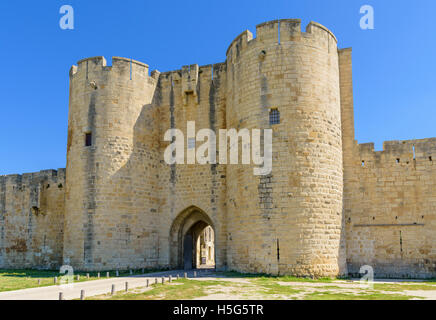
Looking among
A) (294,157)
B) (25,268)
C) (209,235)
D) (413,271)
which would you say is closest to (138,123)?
→ (294,157)

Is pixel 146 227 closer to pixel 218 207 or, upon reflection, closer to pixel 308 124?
pixel 218 207

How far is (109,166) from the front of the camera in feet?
56.8

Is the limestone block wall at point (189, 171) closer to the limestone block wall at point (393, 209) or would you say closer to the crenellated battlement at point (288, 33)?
the crenellated battlement at point (288, 33)

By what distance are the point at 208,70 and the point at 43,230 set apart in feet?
35.5

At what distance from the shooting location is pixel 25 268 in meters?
20.7

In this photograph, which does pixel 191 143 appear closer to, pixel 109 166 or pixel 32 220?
pixel 109 166

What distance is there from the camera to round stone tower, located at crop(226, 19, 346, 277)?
14055 mm

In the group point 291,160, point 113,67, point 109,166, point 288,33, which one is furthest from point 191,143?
point 288,33

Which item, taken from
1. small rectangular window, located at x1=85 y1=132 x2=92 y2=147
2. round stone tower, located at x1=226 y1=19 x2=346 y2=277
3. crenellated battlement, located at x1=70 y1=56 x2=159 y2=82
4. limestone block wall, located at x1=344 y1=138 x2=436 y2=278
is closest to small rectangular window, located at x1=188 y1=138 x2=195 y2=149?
round stone tower, located at x1=226 y1=19 x2=346 y2=277

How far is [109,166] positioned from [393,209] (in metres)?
10.9

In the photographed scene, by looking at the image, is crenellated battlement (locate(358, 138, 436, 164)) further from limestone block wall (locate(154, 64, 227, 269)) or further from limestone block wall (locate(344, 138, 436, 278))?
limestone block wall (locate(154, 64, 227, 269))

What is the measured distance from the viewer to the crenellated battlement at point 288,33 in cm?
1513

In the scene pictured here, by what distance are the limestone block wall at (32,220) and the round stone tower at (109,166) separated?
2.92 metres

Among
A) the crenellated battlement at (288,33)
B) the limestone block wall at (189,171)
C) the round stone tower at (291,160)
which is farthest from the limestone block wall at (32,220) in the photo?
the crenellated battlement at (288,33)
